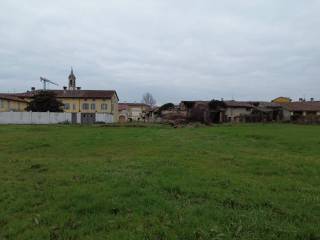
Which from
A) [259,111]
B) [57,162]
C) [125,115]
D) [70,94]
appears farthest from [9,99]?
[57,162]

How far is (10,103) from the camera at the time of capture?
63.8m

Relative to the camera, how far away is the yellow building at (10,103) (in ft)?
201

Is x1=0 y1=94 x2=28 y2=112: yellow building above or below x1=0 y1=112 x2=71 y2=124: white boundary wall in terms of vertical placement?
above

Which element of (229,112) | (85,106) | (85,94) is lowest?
(229,112)

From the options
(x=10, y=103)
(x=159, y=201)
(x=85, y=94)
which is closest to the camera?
(x=159, y=201)

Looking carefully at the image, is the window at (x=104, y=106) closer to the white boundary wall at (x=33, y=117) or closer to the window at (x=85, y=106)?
the window at (x=85, y=106)

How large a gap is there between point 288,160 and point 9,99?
196 ft

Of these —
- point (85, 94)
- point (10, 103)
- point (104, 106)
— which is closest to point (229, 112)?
point (104, 106)

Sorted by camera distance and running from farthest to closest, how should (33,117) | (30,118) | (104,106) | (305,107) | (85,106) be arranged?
1. (305,107)
2. (85,106)
3. (104,106)
4. (33,117)
5. (30,118)

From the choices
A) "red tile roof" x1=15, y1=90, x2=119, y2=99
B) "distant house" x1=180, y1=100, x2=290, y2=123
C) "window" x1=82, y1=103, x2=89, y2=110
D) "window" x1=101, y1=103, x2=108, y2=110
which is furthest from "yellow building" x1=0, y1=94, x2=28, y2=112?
"distant house" x1=180, y1=100, x2=290, y2=123

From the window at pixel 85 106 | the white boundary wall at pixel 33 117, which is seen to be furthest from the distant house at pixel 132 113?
the white boundary wall at pixel 33 117

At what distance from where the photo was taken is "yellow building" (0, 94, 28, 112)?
6128 cm

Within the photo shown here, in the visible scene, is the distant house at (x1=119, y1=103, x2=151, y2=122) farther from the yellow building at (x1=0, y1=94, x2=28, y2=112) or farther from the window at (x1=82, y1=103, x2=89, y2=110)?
the yellow building at (x1=0, y1=94, x2=28, y2=112)

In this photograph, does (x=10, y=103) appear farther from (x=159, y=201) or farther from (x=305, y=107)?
(x=159, y=201)
